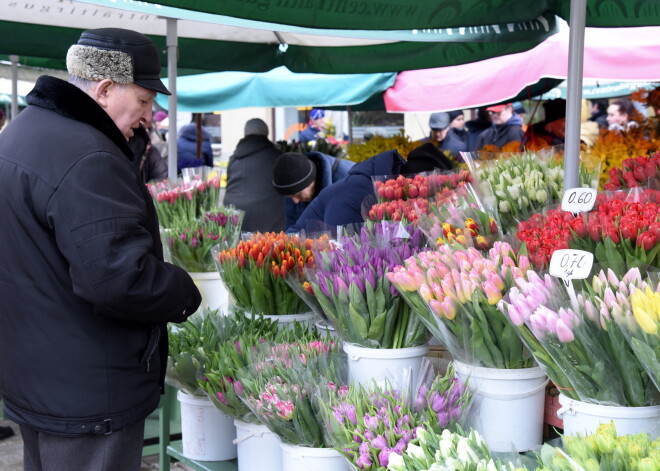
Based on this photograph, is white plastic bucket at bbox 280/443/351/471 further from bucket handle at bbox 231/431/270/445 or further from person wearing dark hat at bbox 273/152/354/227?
person wearing dark hat at bbox 273/152/354/227

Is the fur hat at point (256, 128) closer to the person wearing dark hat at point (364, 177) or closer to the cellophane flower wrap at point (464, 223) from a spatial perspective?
the person wearing dark hat at point (364, 177)

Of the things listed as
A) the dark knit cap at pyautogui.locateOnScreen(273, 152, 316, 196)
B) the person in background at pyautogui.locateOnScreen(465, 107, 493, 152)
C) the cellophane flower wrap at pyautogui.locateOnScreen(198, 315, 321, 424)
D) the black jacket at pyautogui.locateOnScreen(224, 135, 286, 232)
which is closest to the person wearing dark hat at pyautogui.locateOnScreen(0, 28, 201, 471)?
the cellophane flower wrap at pyautogui.locateOnScreen(198, 315, 321, 424)

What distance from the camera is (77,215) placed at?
6.20ft

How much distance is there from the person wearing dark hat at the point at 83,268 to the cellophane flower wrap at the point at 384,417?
1.80 feet

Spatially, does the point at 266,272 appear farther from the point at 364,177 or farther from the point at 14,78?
the point at 14,78

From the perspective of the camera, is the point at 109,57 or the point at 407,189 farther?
the point at 407,189

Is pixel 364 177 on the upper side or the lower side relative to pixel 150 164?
lower

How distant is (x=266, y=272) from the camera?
2.59 metres

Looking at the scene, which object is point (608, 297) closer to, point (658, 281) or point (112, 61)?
point (658, 281)

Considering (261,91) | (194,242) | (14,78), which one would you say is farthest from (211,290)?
(14,78)

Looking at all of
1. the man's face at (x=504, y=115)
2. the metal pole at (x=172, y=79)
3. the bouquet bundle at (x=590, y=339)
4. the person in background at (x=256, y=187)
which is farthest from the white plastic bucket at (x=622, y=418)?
the man's face at (x=504, y=115)

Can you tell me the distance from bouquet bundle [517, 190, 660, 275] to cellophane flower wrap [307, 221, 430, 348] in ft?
1.10

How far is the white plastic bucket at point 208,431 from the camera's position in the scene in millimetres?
2396

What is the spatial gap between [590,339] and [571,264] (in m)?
0.16
